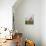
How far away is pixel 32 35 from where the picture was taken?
187 inches

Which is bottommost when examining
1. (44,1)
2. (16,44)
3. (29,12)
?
(16,44)

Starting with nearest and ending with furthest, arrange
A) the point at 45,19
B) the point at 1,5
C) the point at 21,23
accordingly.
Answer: the point at 1,5, the point at 45,19, the point at 21,23

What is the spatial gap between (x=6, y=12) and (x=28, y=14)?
3.79 feet

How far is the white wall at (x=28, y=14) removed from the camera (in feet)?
15.3

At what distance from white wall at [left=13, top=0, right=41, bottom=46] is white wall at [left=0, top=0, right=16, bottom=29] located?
799 mm

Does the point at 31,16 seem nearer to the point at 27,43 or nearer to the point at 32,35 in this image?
the point at 32,35

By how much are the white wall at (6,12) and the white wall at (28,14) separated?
2.62 ft

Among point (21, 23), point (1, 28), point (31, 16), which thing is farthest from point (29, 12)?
point (1, 28)

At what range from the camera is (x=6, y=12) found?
151 inches

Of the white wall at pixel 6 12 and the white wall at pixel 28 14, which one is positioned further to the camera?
the white wall at pixel 28 14

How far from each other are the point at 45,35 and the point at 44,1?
1290 millimetres

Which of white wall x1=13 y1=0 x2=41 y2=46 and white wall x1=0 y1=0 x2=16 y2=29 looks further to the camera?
white wall x1=13 y1=0 x2=41 y2=46

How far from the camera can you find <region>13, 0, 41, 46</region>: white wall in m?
4.66

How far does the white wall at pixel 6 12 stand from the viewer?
12.5ft
